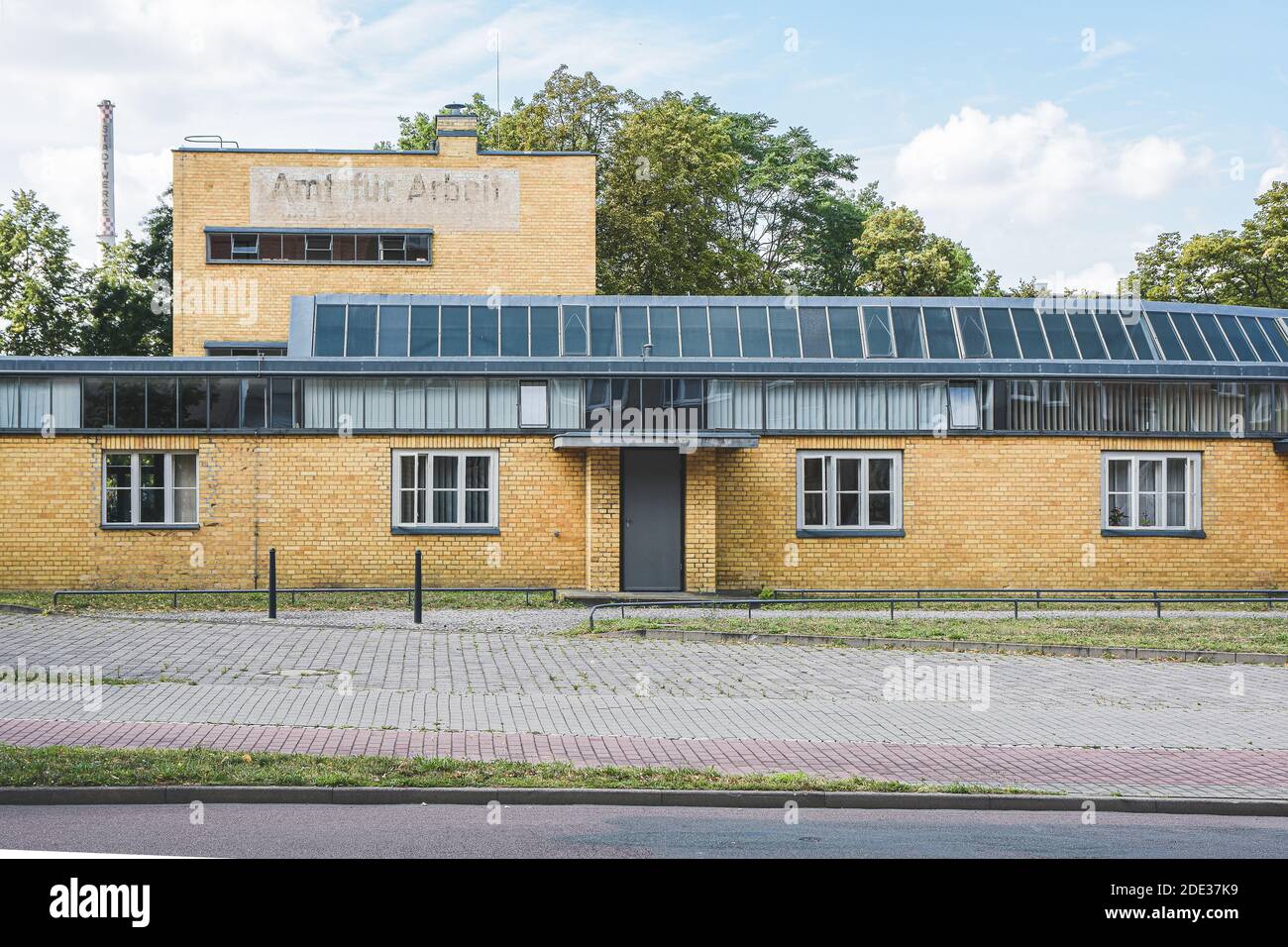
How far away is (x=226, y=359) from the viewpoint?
74.7 feet

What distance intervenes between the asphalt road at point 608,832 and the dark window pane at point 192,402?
15626 millimetres

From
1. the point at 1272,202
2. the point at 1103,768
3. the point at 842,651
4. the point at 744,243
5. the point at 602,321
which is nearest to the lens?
the point at 1103,768

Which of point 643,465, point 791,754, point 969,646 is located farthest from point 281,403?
point 791,754

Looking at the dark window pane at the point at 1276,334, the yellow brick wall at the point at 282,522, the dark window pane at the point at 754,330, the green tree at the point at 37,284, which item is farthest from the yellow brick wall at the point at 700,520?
the green tree at the point at 37,284

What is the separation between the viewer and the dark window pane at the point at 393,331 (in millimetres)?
25766

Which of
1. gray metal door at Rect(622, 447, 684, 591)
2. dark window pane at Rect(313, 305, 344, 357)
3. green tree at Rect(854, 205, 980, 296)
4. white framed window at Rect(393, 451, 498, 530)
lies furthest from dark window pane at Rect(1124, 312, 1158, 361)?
green tree at Rect(854, 205, 980, 296)

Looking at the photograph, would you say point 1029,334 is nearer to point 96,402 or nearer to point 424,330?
point 424,330

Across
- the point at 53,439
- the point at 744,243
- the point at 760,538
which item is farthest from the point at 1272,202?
the point at 53,439

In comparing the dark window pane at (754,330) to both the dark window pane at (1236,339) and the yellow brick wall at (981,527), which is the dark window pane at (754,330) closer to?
the yellow brick wall at (981,527)

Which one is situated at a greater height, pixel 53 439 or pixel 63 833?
pixel 53 439

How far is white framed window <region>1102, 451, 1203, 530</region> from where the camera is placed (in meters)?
24.2

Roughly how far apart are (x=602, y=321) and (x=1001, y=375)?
7.74 meters
